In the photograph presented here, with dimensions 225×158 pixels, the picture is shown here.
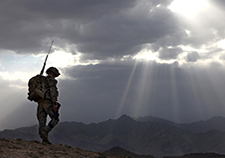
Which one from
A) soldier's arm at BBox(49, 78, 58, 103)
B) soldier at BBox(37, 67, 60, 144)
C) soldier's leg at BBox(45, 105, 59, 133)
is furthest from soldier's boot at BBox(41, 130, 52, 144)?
soldier's arm at BBox(49, 78, 58, 103)

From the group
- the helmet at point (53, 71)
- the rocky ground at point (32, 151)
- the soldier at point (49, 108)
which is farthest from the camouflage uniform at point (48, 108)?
the rocky ground at point (32, 151)

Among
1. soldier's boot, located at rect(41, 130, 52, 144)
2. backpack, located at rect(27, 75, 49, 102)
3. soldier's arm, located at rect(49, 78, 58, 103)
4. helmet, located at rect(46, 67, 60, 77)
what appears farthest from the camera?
helmet, located at rect(46, 67, 60, 77)

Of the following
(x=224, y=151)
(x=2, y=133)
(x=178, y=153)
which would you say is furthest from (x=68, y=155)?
(x=2, y=133)

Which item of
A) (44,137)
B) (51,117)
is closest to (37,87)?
(51,117)

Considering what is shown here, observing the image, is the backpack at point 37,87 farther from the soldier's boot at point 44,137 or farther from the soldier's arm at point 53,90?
the soldier's boot at point 44,137

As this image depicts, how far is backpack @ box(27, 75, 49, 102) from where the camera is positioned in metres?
17.2

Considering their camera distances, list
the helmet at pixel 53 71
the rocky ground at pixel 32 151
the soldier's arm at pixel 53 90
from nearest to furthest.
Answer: the rocky ground at pixel 32 151 → the soldier's arm at pixel 53 90 → the helmet at pixel 53 71

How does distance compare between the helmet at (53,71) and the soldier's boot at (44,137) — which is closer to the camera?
the soldier's boot at (44,137)

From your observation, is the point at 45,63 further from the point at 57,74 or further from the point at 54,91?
the point at 54,91

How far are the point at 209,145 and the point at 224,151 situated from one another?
29.2 metres

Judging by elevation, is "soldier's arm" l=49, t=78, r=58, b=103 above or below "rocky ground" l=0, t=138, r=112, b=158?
above

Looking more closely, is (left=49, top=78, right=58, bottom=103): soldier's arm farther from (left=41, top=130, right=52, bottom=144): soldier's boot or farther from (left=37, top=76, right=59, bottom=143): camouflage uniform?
(left=41, top=130, right=52, bottom=144): soldier's boot

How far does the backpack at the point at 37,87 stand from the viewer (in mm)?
17203

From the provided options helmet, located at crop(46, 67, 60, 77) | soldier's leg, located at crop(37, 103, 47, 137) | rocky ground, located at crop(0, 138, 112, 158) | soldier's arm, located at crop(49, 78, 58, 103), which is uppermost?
helmet, located at crop(46, 67, 60, 77)
